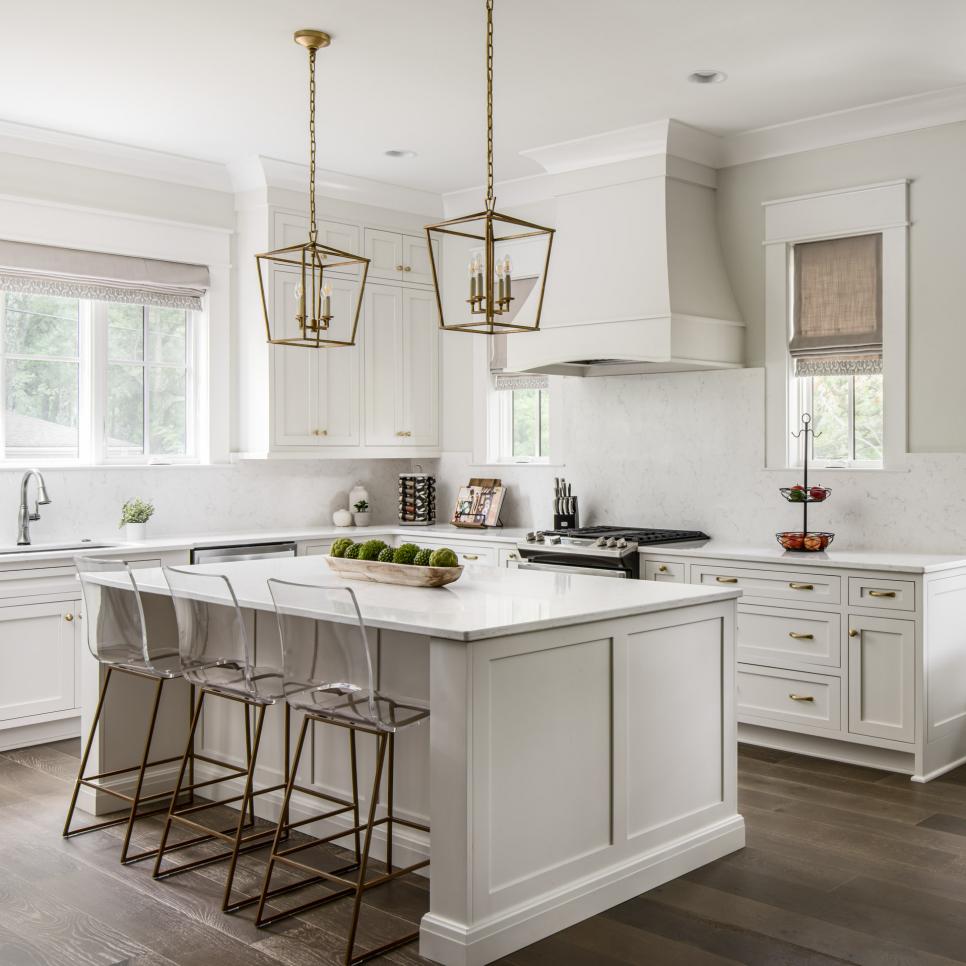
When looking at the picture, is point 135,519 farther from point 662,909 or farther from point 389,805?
point 662,909

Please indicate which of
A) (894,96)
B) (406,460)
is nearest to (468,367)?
(406,460)

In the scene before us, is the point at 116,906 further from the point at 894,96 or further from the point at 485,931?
the point at 894,96

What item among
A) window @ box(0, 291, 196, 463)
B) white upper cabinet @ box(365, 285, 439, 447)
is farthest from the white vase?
white upper cabinet @ box(365, 285, 439, 447)

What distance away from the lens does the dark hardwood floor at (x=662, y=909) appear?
2990mm

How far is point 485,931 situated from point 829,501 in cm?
326

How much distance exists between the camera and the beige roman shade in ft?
17.7

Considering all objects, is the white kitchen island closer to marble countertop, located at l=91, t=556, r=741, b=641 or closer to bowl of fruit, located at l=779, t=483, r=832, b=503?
marble countertop, located at l=91, t=556, r=741, b=641

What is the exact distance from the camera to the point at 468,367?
7.13 metres

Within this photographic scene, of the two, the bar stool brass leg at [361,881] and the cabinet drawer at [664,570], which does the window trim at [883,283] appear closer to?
the cabinet drawer at [664,570]

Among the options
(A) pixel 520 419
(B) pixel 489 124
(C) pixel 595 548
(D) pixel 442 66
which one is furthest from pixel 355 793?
(A) pixel 520 419

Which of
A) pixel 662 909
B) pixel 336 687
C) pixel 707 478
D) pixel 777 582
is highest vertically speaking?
pixel 707 478

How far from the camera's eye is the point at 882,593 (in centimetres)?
469

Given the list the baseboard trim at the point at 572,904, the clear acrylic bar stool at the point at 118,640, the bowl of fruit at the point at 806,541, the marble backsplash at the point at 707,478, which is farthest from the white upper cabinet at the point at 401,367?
the baseboard trim at the point at 572,904

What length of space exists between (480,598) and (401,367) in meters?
3.65
